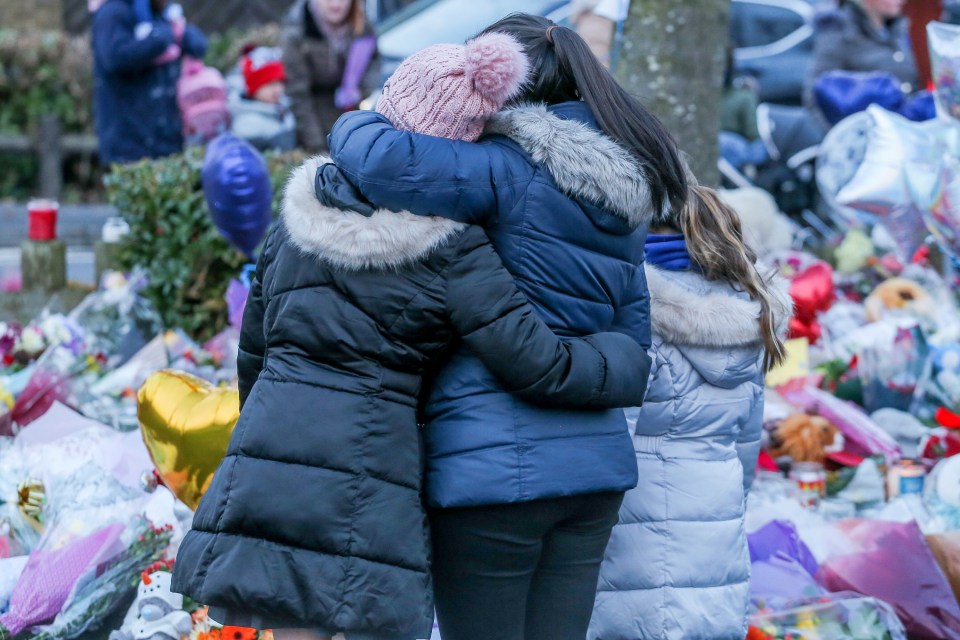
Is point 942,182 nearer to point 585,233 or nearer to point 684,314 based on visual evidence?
point 684,314

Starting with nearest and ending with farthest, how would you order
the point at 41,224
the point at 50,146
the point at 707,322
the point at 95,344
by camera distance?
1. the point at 707,322
2. the point at 95,344
3. the point at 41,224
4. the point at 50,146

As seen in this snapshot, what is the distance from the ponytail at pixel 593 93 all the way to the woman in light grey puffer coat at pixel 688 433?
1.59ft

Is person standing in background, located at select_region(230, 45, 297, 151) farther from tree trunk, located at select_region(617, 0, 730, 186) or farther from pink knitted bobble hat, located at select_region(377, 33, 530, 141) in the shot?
pink knitted bobble hat, located at select_region(377, 33, 530, 141)

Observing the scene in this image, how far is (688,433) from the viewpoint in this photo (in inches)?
129

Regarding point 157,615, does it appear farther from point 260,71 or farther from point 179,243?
point 260,71

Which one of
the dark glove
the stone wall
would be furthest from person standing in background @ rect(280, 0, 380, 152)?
the stone wall

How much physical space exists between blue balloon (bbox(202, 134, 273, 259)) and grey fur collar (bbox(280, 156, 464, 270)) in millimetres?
2523

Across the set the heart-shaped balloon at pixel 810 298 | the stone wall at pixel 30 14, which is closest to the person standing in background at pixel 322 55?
the heart-shaped balloon at pixel 810 298

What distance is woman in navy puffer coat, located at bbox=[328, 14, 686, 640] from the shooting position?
2566mm

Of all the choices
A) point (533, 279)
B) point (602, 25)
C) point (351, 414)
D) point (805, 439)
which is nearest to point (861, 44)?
point (602, 25)

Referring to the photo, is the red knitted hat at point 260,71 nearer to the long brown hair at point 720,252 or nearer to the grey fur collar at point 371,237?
the long brown hair at point 720,252

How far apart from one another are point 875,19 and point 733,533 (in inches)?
250

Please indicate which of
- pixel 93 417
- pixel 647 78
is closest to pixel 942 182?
pixel 647 78

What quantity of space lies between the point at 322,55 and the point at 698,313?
491 centimetres
